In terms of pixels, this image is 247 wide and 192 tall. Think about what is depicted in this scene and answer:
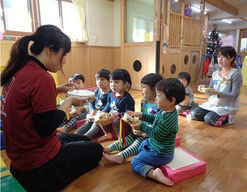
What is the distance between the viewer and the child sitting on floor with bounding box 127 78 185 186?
104 cm

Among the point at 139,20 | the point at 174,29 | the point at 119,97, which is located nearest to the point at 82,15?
the point at 139,20

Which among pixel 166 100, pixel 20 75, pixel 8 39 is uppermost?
pixel 8 39

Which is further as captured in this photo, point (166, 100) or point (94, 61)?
point (94, 61)

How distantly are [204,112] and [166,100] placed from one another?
1.21m

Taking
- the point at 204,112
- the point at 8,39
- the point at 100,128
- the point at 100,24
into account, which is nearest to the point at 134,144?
the point at 100,128

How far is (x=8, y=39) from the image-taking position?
2875mm

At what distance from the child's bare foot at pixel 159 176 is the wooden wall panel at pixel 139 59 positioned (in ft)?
8.97

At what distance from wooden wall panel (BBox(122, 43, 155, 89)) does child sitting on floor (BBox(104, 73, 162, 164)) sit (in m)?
2.19

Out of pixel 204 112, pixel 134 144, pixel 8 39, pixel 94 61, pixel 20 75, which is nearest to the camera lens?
pixel 20 75

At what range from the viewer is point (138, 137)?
1422 mm

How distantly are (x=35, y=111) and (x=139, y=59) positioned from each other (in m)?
3.22

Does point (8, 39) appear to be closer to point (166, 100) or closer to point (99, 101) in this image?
point (99, 101)

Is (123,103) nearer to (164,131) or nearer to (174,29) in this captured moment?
(164,131)

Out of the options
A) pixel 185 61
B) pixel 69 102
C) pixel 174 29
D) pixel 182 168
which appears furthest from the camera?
pixel 185 61
